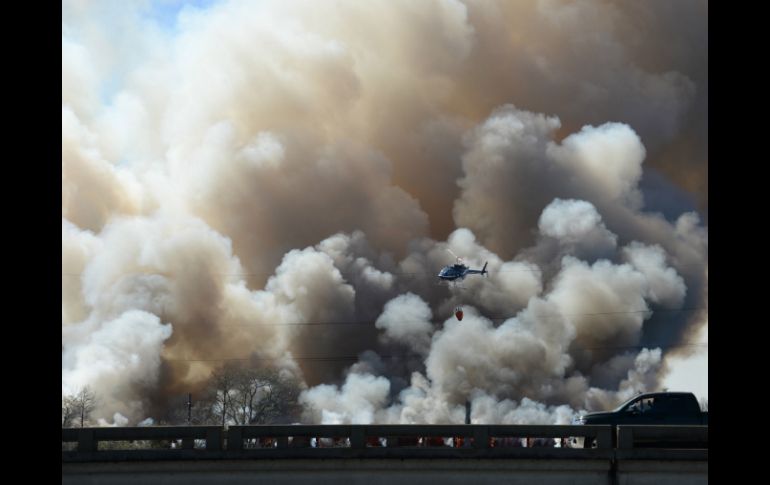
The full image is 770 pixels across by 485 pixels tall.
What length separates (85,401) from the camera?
297 ft

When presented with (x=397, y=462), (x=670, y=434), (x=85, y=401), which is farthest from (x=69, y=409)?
(x=670, y=434)

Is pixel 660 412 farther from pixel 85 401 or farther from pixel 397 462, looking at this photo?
pixel 85 401

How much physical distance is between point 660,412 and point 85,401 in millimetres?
68779

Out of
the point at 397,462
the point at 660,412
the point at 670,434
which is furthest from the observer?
the point at 660,412

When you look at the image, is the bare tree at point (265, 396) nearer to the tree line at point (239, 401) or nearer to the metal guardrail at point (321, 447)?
the tree line at point (239, 401)

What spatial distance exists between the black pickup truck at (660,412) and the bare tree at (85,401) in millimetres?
63486

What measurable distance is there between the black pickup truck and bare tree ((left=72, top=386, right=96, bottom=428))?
208ft

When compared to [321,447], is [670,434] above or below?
above
